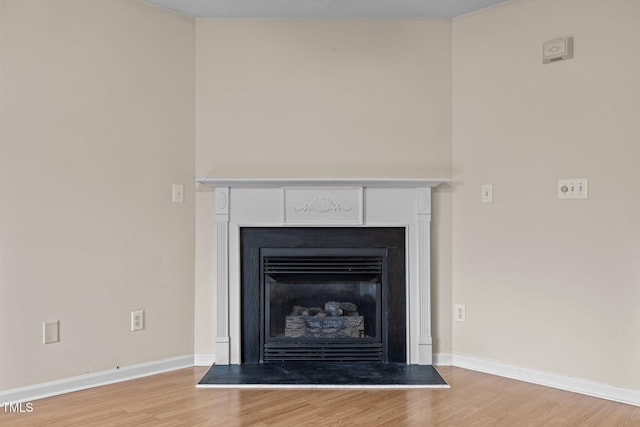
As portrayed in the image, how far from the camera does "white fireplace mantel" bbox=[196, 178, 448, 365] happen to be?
3.10 meters

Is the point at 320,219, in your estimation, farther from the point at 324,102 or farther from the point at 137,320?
the point at 137,320

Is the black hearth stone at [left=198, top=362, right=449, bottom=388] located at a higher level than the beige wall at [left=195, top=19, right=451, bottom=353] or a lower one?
lower

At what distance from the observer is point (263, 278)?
3166 mm

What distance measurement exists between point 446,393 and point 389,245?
97 centimetres

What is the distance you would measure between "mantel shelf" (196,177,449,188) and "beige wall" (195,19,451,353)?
14 cm

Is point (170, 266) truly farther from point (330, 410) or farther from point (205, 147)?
point (330, 410)

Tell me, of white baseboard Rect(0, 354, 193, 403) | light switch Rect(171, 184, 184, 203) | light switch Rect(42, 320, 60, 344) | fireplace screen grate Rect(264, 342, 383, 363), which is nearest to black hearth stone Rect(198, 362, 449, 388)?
fireplace screen grate Rect(264, 342, 383, 363)

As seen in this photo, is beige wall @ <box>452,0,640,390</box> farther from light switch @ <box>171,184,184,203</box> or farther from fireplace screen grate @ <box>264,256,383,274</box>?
light switch @ <box>171,184,184,203</box>

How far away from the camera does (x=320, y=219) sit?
122 inches

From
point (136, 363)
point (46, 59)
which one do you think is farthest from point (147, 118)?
point (136, 363)

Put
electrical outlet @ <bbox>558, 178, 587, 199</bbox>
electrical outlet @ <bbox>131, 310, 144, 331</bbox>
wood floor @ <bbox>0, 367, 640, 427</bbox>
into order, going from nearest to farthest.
Answer: wood floor @ <bbox>0, 367, 640, 427</bbox>, electrical outlet @ <bbox>558, 178, 587, 199</bbox>, electrical outlet @ <bbox>131, 310, 144, 331</bbox>

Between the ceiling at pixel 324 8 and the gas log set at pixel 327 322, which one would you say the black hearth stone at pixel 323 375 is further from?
the ceiling at pixel 324 8

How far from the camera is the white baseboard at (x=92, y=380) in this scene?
8.25 feet
